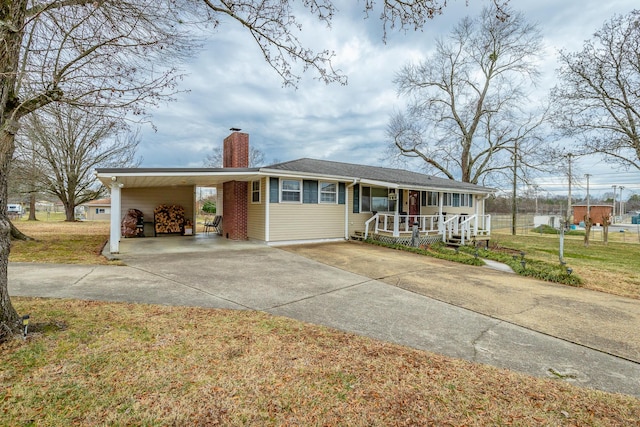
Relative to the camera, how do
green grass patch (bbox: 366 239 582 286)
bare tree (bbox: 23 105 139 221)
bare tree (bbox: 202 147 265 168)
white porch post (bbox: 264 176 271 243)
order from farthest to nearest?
bare tree (bbox: 202 147 265 168), bare tree (bbox: 23 105 139 221), white porch post (bbox: 264 176 271 243), green grass patch (bbox: 366 239 582 286)

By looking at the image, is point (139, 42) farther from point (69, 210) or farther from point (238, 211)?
point (69, 210)

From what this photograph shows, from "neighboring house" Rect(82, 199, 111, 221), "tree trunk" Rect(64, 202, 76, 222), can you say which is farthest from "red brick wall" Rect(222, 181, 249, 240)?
"neighboring house" Rect(82, 199, 111, 221)

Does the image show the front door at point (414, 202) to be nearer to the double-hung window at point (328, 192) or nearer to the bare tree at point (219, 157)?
the double-hung window at point (328, 192)

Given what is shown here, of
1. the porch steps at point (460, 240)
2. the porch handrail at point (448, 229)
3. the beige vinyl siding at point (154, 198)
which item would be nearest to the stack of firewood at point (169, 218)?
the beige vinyl siding at point (154, 198)

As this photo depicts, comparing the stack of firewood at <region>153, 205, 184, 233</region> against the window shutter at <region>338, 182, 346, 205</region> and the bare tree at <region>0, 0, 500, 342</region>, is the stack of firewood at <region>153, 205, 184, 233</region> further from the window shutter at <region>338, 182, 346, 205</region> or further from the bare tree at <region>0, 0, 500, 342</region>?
the bare tree at <region>0, 0, 500, 342</region>

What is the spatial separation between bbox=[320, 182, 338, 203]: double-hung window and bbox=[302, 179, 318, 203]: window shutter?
289 mm

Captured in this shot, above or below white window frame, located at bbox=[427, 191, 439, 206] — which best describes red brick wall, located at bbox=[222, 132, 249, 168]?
above

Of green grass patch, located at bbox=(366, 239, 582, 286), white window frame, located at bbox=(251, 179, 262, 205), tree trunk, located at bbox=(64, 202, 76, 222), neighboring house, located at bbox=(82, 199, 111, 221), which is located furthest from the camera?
neighboring house, located at bbox=(82, 199, 111, 221)

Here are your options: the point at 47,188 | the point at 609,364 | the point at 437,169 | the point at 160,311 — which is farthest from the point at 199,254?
the point at 437,169

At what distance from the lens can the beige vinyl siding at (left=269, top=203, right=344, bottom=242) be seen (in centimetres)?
1133

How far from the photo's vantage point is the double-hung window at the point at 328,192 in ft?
40.9

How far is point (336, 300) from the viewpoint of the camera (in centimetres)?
516

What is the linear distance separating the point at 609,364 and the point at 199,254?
8.70 meters

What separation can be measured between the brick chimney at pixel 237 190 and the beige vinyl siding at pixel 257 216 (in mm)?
211
